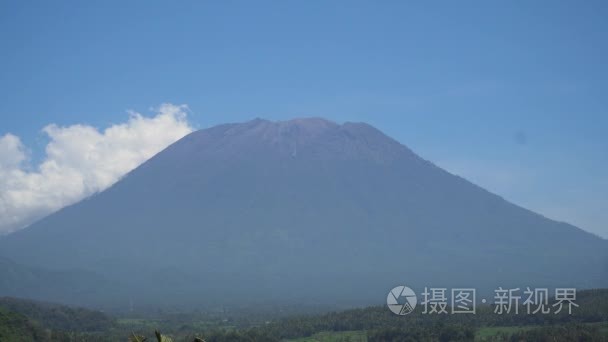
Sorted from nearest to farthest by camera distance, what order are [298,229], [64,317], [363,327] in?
[363,327] → [64,317] → [298,229]

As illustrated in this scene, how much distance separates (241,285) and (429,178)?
6671 cm

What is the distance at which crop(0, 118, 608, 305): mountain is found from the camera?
116 m

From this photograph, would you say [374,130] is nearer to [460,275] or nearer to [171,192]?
[171,192]

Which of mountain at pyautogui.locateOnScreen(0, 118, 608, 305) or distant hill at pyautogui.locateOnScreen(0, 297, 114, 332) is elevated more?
mountain at pyautogui.locateOnScreen(0, 118, 608, 305)

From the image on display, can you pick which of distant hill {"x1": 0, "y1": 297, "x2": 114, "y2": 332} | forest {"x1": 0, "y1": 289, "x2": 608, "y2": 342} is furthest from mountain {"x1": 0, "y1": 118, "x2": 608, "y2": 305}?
forest {"x1": 0, "y1": 289, "x2": 608, "y2": 342}

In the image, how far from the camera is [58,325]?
53.3 meters

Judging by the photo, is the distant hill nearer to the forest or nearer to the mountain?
the forest

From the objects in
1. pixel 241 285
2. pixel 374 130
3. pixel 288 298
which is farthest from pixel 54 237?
pixel 374 130

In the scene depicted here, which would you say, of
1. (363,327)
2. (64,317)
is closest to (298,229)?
(64,317)

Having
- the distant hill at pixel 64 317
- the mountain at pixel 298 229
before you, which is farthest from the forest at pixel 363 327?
the mountain at pixel 298 229

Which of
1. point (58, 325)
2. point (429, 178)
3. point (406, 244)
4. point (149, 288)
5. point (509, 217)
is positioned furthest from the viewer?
point (429, 178)

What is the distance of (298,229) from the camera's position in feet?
457

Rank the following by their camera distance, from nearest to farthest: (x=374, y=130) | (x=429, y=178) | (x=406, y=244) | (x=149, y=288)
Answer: (x=149, y=288)
(x=406, y=244)
(x=429, y=178)
(x=374, y=130)

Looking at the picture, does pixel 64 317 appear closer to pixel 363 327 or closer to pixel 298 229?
pixel 363 327
